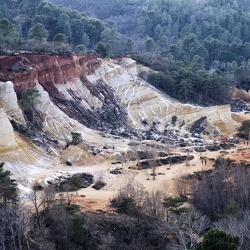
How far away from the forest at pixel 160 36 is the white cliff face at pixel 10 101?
11.8m

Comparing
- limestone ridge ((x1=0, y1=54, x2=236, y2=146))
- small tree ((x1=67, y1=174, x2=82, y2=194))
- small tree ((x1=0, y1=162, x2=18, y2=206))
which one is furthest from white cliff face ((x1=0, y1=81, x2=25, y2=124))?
small tree ((x1=0, y1=162, x2=18, y2=206))

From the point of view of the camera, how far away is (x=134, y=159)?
54.1m

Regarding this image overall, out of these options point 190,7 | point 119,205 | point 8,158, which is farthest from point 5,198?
point 190,7

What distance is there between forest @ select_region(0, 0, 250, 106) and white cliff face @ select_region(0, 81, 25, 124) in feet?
38.7

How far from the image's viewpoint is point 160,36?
4742 inches

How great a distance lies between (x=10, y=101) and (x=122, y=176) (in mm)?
15677

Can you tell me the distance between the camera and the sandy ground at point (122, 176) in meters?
40.8

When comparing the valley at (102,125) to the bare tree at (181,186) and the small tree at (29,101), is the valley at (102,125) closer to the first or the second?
the bare tree at (181,186)

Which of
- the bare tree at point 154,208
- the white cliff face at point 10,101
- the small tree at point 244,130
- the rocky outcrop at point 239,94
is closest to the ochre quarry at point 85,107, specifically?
the white cliff face at point 10,101

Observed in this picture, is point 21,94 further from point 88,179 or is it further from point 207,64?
point 207,64

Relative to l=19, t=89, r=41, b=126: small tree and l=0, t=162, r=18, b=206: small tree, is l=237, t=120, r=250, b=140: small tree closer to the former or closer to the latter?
l=19, t=89, r=41, b=126: small tree

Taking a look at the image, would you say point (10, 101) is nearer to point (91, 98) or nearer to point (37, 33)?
point (91, 98)

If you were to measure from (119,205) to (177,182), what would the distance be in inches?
498

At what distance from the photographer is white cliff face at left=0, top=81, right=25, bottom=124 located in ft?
173
